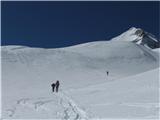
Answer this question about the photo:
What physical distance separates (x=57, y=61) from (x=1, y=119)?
50478 mm

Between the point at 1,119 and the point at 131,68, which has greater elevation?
the point at 131,68

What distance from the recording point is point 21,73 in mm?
50969

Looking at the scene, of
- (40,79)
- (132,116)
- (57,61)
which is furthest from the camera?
(57,61)

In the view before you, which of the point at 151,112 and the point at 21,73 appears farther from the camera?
→ the point at 21,73

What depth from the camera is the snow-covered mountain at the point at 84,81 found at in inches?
645

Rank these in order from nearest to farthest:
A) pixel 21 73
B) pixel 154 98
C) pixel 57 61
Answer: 1. pixel 154 98
2. pixel 21 73
3. pixel 57 61

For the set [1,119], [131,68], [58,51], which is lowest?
[1,119]

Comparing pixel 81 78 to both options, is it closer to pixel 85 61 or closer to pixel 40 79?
pixel 40 79

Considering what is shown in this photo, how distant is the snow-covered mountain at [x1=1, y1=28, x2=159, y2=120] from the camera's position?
16391 mm

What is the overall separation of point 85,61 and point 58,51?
9.47 meters

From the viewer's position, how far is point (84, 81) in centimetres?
4525

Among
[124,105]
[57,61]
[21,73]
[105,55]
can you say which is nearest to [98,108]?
[124,105]

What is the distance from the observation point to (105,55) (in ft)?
262

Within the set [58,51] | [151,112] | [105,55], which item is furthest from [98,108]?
[105,55]
